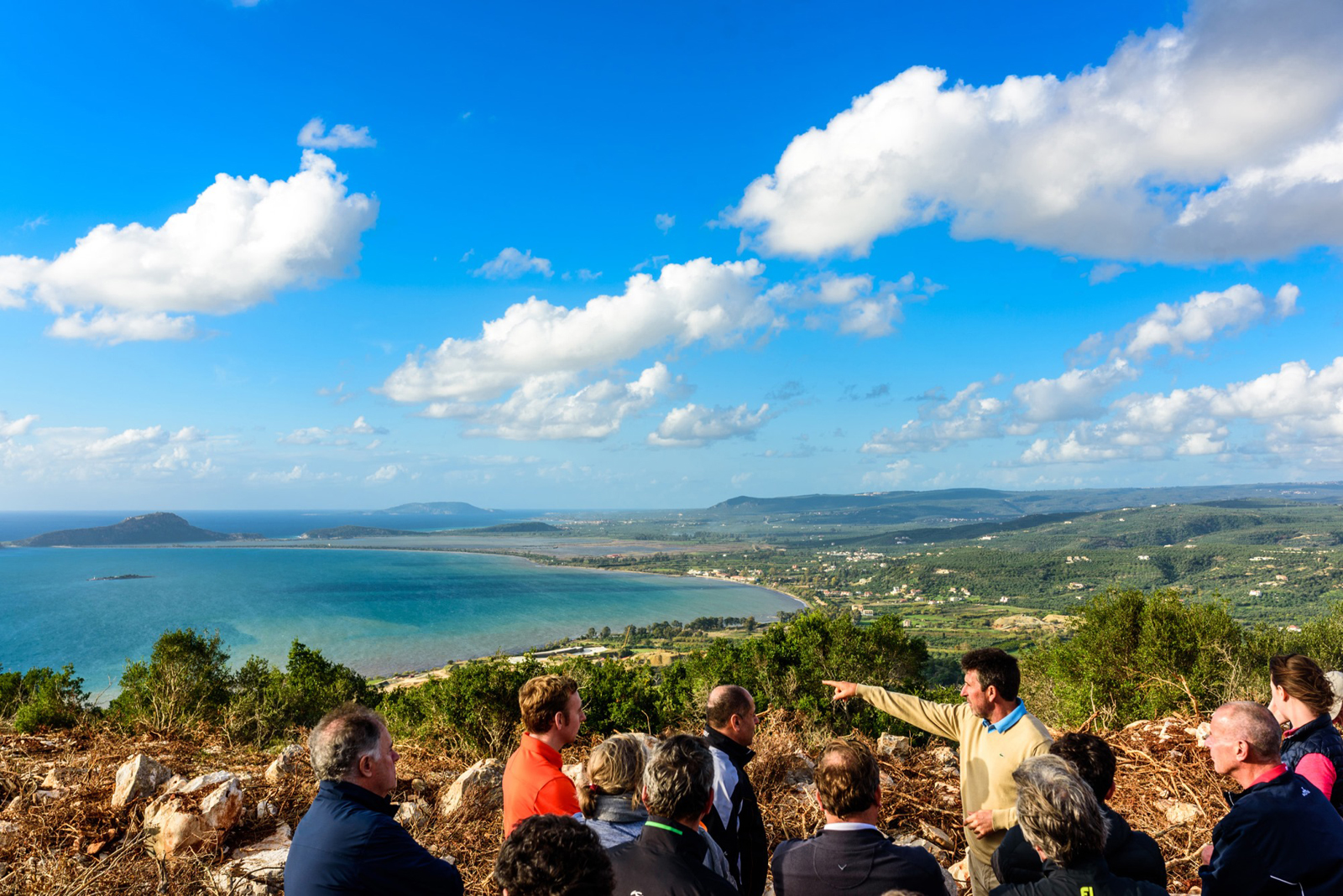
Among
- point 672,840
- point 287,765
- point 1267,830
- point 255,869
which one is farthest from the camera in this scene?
point 287,765

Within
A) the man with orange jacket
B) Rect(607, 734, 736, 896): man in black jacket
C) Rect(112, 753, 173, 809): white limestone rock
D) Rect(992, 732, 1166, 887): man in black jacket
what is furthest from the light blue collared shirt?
Rect(112, 753, 173, 809): white limestone rock

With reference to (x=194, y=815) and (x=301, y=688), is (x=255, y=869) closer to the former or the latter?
(x=194, y=815)

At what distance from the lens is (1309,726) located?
384 cm

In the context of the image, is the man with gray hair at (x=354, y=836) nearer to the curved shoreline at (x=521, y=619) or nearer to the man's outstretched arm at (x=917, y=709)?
the man's outstretched arm at (x=917, y=709)

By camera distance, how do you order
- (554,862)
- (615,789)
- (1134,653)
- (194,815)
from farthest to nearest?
(1134,653)
(194,815)
(615,789)
(554,862)

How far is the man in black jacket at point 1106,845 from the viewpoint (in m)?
2.83

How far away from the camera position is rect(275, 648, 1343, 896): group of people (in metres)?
2.51

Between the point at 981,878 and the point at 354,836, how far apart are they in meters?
3.63

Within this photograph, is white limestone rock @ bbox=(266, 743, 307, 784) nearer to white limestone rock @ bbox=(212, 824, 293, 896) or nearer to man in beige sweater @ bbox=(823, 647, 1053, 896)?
white limestone rock @ bbox=(212, 824, 293, 896)

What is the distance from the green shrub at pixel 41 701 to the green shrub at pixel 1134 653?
20.7 metres

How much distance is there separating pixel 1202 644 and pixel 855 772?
18.9 m

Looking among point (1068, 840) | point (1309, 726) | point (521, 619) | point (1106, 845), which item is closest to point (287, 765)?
point (1068, 840)

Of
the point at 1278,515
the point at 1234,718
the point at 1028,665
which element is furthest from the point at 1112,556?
the point at 1234,718

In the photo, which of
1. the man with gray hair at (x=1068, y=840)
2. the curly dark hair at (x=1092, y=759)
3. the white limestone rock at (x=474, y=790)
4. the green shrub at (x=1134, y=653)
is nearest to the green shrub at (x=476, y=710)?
the white limestone rock at (x=474, y=790)
